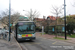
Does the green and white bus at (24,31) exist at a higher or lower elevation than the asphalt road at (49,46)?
higher

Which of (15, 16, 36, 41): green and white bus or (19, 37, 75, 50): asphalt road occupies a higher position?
(15, 16, 36, 41): green and white bus

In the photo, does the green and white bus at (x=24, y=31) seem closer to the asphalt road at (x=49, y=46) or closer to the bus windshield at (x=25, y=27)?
the bus windshield at (x=25, y=27)

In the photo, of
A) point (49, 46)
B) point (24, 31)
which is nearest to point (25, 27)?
point (24, 31)

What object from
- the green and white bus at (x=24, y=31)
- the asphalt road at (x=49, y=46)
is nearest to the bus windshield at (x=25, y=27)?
the green and white bus at (x=24, y=31)

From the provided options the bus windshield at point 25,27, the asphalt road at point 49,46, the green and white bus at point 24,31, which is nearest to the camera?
the asphalt road at point 49,46

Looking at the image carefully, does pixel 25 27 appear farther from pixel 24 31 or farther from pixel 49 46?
pixel 49 46

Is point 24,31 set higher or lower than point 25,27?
lower

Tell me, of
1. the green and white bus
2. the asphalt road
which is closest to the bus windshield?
the green and white bus

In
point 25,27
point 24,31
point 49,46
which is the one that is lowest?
point 49,46

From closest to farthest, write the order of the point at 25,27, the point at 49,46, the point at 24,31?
the point at 49,46
the point at 24,31
the point at 25,27

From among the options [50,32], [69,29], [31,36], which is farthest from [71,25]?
[31,36]

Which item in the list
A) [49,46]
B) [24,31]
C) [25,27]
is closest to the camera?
[49,46]

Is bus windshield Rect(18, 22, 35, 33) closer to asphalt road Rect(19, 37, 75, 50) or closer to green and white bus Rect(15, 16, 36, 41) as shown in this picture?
green and white bus Rect(15, 16, 36, 41)

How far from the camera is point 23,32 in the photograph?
47.1 ft
